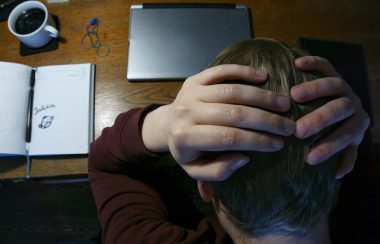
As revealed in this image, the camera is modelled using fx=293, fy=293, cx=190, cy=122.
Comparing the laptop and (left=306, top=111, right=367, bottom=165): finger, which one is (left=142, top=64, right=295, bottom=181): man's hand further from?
the laptop

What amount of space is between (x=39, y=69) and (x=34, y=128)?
15cm

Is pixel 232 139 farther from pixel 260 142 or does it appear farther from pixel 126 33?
pixel 126 33

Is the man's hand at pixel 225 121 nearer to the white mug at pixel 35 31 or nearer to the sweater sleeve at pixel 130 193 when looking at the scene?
the sweater sleeve at pixel 130 193

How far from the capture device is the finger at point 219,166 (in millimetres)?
386

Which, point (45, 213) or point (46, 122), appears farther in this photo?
point (45, 213)

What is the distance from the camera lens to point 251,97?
14.2 inches

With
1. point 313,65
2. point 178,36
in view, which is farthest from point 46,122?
point 313,65

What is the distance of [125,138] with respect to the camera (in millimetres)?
618

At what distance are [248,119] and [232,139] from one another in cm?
3

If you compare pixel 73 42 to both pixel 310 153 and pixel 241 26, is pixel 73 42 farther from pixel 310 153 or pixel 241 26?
pixel 310 153

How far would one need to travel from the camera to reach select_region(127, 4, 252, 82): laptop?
2.37ft

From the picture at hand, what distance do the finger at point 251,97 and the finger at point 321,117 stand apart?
3 centimetres

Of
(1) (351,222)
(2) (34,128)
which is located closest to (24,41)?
(2) (34,128)

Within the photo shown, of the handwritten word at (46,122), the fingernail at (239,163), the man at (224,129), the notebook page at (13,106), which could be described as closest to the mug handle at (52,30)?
the notebook page at (13,106)
